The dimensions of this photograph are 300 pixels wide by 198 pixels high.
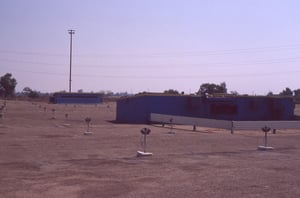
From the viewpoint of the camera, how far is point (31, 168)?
14.9 meters

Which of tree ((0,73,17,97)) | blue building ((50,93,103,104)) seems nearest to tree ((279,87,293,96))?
blue building ((50,93,103,104))

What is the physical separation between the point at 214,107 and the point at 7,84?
102 meters

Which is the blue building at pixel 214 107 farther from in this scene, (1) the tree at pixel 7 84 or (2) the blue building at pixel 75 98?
(1) the tree at pixel 7 84

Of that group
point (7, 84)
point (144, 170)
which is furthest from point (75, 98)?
point (144, 170)

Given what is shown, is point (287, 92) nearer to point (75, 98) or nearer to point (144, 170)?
point (75, 98)

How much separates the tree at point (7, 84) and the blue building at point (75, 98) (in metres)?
36.3

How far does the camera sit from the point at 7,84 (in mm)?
142625

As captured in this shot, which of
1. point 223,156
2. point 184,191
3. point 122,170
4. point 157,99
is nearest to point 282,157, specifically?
point 223,156

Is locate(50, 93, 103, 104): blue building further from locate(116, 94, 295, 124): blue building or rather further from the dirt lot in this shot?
the dirt lot

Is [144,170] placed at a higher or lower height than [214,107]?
lower

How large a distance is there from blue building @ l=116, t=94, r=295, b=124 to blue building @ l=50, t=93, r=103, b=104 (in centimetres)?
5726

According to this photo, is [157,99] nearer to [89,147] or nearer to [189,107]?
[189,107]

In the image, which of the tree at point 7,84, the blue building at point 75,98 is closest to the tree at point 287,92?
the blue building at point 75,98

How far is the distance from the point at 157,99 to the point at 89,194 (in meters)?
39.0
